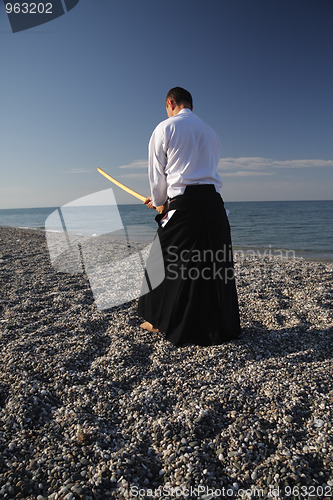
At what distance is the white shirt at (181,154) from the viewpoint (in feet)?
8.66

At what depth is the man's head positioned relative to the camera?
2.87m

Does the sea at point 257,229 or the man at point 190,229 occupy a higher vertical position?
the man at point 190,229

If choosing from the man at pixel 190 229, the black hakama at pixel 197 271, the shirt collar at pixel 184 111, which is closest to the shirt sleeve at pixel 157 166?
the man at pixel 190 229

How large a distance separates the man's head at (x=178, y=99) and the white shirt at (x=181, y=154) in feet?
0.30

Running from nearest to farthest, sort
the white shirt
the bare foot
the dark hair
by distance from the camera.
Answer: the white shirt < the dark hair < the bare foot

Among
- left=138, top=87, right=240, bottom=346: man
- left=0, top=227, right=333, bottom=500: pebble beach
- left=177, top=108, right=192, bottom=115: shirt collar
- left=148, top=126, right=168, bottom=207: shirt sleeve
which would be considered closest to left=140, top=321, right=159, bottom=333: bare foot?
left=0, top=227, right=333, bottom=500: pebble beach

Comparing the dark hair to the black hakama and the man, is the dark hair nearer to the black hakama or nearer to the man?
the man

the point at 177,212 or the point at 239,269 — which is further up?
the point at 177,212

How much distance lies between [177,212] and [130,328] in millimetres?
1412

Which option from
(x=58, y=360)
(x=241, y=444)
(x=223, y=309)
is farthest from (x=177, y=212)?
(x=241, y=444)

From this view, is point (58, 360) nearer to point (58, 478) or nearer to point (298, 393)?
point (58, 478)

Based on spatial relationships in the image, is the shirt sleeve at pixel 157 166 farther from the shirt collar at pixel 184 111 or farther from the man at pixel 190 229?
the shirt collar at pixel 184 111

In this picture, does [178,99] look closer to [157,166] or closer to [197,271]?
[157,166]

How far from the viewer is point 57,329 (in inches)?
131
